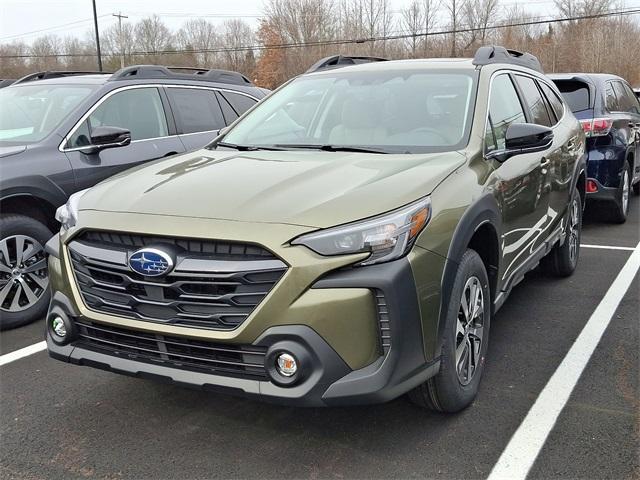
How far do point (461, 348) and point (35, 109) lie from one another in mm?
4050

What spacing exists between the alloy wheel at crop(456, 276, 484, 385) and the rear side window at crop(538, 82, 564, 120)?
264 centimetres

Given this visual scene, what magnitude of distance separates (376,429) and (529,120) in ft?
8.41

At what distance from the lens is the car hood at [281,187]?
2635 millimetres

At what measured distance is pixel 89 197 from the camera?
10.2ft

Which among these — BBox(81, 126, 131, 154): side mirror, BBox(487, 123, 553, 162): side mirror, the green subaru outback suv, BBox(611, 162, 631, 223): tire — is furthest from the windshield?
BBox(611, 162, 631, 223): tire

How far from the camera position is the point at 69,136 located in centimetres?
486

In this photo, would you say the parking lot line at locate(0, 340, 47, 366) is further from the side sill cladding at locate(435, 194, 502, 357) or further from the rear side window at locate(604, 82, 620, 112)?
the rear side window at locate(604, 82, 620, 112)

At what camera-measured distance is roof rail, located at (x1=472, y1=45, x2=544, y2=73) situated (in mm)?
4168

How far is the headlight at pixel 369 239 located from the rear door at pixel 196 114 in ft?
11.7

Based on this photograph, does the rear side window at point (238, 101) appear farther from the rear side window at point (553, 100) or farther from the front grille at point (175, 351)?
the front grille at point (175, 351)

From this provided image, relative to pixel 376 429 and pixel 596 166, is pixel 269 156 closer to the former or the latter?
pixel 376 429

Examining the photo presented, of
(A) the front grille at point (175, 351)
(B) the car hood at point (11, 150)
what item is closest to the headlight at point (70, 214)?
(A) the front grille at point (175, 351)

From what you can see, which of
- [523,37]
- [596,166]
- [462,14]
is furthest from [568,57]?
[596,166]

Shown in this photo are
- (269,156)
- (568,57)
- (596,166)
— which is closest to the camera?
(269,156)
